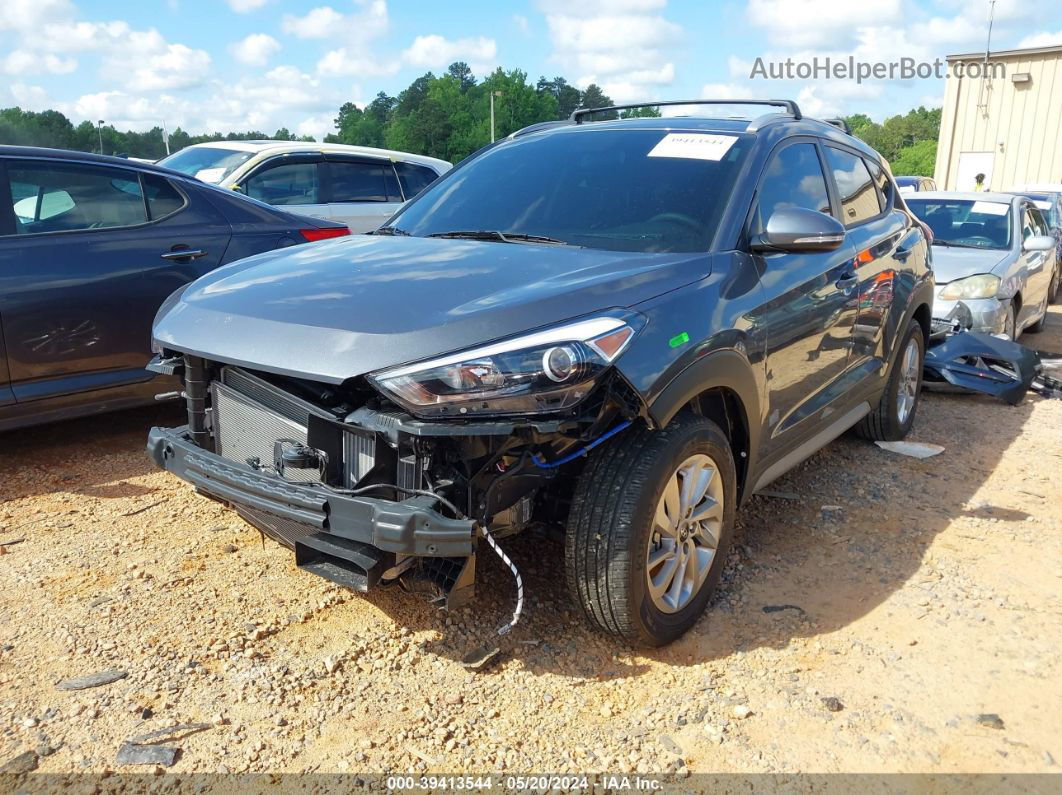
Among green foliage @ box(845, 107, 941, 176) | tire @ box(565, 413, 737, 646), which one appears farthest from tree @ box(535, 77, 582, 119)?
tire @ box(565, 413, 737, 646)

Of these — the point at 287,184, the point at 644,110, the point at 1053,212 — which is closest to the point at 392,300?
the point at 644,110

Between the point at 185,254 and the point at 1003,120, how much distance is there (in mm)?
25449

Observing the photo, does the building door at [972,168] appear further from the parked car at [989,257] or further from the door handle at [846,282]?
the door handle at [846,282]

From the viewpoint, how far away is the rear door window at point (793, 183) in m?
→ 3.47

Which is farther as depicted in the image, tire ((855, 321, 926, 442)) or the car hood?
tire ((855, 321, 926, 442))

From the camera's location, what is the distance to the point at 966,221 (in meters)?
8.79

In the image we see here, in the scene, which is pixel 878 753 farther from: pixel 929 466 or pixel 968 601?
pixel 929 466

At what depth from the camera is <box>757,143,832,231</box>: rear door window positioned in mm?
3475

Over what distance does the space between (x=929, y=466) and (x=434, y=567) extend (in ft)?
11.6

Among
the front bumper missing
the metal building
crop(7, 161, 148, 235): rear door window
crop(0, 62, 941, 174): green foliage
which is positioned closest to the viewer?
the front bumper missing

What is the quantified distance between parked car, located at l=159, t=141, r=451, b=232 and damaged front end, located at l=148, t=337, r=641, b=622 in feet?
18.3

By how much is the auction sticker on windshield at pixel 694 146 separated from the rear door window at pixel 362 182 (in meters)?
5.46

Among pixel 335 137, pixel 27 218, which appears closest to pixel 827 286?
pixel 27 218

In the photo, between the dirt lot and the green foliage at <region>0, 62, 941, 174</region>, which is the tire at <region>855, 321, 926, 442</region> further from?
the green foliage at <region>0, 62, 941, 174</region>
